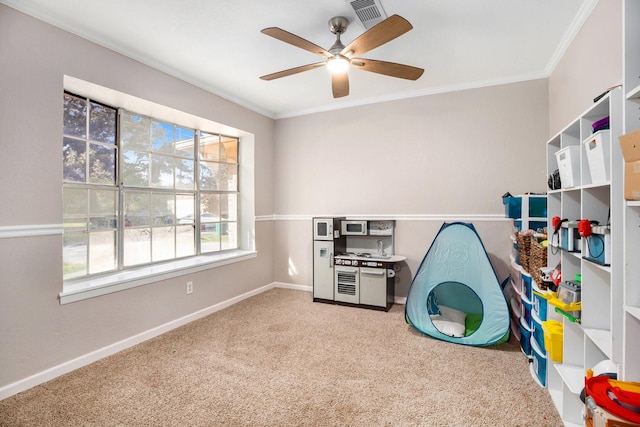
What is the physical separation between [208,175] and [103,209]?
1.38 metres

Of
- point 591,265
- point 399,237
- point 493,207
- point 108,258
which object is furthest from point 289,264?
point 591,265

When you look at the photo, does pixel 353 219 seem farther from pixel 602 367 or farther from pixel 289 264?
pixel 602 367

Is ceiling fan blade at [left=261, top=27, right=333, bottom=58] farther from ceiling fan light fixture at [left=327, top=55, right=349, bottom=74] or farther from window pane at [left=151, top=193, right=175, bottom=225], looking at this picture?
window pane at [left=151, top=193, right=175, bottom=225]

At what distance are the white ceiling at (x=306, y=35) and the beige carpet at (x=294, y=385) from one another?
2.70 metres

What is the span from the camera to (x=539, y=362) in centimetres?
217

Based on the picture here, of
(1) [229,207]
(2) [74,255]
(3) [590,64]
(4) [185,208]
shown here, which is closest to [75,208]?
(2) [74,255]

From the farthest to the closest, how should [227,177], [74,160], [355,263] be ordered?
[227,177]
[355,263]
[74,160]

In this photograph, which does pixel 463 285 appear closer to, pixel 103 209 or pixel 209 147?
pixel 209 147

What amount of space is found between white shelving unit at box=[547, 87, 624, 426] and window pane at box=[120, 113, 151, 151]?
12.0 feet

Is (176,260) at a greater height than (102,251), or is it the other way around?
(102,251)

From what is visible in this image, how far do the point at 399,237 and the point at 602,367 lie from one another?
2.67 metres

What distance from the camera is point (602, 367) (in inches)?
55.6

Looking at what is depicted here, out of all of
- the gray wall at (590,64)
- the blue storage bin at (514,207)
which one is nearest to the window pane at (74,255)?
the blue storage bin at (514,207)

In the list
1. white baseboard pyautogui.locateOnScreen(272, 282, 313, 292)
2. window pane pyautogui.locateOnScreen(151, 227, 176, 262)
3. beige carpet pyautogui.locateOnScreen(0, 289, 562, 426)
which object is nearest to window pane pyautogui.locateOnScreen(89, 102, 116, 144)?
window pane pyautogui.locateOnScreen(151, 227, 176, 262)
